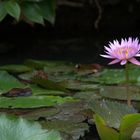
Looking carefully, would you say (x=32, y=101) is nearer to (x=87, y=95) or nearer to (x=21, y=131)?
(x=87, y=95)

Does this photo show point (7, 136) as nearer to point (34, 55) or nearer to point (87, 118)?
point (87, 118)

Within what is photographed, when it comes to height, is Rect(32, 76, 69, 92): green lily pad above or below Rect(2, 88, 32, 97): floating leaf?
above

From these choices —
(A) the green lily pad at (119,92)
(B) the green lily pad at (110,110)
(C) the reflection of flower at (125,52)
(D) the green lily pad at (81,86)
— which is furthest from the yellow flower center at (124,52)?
(D) the green lily pad at (81,86)

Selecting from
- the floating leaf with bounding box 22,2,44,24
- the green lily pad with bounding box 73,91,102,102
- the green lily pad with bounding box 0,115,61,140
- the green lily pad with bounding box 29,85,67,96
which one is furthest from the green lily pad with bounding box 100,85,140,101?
the floating leaf with bounding box 22,2,44,24

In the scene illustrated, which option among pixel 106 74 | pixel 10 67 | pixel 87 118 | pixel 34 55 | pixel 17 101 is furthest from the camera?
pixel 34 55

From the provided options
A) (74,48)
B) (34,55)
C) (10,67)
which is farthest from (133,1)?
(10,67)

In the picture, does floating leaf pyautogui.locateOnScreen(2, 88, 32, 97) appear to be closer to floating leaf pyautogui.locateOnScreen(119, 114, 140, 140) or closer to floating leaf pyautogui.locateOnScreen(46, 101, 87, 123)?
floating leaf pyautogui.locateOnScreen(46, 101, 87, 123)
